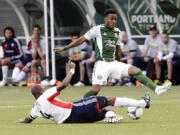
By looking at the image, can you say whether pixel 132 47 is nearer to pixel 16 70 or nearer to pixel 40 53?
→ pixel 40 53

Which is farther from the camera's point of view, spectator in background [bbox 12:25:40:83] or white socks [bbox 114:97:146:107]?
spectator in background [bbox 12:25:40:83]

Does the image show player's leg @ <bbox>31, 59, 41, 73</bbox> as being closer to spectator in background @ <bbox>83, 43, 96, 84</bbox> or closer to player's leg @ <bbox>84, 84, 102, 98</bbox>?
spectator in background @ <bbox>83, 43, 96, 84</bbox>

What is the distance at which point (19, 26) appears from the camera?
23047mm

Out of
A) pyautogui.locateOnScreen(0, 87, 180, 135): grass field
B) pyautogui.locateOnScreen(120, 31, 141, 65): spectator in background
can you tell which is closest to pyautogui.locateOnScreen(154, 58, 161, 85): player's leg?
pyautogui.locateOnScreen(120, 31, 141, 65): spectator in background

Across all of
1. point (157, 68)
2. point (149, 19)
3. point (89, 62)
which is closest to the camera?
point (157, 68)

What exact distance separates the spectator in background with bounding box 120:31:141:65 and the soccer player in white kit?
10.3 m

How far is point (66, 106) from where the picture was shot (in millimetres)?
10289

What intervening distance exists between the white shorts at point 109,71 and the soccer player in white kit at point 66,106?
1888 mm

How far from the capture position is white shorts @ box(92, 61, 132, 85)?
1243 cm

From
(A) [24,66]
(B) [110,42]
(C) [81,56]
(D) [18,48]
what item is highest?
(B) [110,42]

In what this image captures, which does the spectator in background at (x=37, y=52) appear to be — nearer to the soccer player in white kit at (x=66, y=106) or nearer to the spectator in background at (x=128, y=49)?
the spectator in background at (x=128, y=49)

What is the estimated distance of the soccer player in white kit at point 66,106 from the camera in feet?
33.5

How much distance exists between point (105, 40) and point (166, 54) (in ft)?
26.4

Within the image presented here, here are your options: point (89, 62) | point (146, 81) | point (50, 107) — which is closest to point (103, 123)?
point (50, 107)
